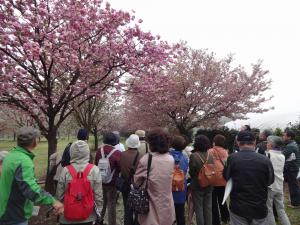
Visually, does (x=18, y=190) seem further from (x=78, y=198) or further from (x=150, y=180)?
(x=150, y=180)

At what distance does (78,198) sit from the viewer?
405 centimetres

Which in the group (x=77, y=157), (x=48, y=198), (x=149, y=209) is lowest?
(x=149, y=209)

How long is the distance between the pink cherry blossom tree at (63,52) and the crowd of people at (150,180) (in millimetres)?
3206

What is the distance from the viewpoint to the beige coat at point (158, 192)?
159 inches

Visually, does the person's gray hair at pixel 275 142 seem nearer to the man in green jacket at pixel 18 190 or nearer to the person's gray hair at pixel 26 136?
the man in green jacket at pixel 18 190

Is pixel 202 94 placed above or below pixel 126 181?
above

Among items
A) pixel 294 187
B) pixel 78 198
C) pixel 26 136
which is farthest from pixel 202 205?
pixel 26 136

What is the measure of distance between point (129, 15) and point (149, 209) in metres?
6.55

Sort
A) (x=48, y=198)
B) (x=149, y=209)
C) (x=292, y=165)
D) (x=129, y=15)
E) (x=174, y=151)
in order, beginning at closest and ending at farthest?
(x=48, y=198), (x=149, y=209), (x=174, y=151), (x=292, y=165), (x=129, y=15)

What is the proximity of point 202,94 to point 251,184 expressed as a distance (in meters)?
13.8

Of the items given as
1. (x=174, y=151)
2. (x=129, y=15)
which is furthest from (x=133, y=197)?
(x=129, y=15)

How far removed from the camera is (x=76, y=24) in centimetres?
854

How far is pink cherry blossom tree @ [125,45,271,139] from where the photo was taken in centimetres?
1731

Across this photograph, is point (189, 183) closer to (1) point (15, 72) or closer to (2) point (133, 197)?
(2) point (133, 197)
